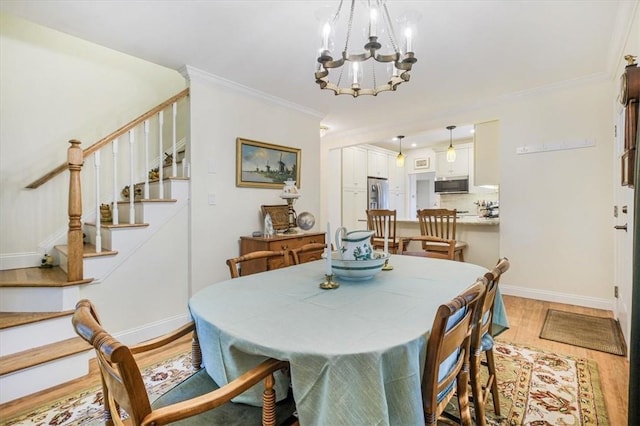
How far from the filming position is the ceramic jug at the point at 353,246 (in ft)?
5.07

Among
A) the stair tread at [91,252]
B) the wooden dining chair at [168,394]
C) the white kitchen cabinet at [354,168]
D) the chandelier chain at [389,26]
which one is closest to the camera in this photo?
the wooden dining chair at [168,394]

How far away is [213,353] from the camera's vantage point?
1037mm

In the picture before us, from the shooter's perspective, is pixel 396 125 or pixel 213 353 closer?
pixel 213 353

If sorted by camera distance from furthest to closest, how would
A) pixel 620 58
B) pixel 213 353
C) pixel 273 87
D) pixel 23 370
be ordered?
pixel 273 87
pixel 620 58
pixel 23 370
pixel 213 353

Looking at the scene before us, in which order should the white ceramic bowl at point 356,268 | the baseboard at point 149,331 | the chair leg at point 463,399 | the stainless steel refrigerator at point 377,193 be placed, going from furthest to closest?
the stainless steel refrigerator at point 377,193
the baseboard at point 149,331
the white ceramic bowl at point 356,268
the chair leg at point 463,399

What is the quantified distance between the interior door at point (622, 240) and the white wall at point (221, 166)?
3085 millimetres

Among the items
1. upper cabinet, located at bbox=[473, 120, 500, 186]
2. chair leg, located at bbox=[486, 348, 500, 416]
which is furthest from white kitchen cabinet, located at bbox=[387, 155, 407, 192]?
chair leg, located at bbox=[486, 348, 500, 416]

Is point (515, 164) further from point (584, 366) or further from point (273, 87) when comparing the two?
point (273, 87)

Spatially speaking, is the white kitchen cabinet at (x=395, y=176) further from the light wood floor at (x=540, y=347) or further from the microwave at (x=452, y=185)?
the light wood floor at (x=540, y=347)

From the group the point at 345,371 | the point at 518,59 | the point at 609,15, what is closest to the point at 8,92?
the point at 345,371

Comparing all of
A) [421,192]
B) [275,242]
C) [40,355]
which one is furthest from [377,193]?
[40,355]

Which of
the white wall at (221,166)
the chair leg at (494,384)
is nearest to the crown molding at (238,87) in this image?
the white wall at (221,166)

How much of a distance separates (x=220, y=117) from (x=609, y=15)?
3.19 meters

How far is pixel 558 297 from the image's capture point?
341cm
